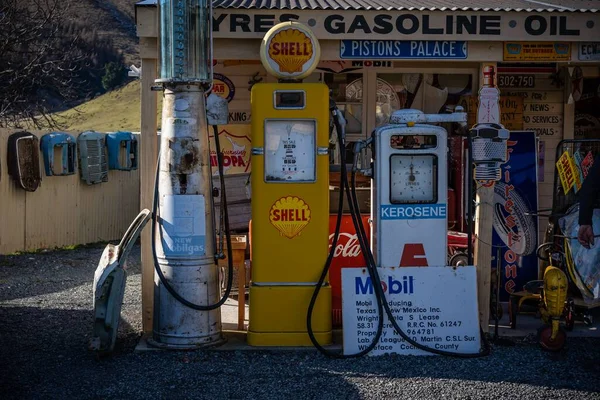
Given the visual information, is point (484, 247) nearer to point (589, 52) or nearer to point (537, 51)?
point (537, 51)

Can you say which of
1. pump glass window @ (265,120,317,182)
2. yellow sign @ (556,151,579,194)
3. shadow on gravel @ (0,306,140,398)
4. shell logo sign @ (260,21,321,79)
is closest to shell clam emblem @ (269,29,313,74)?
shell logo sign @ (260,21,321,79)

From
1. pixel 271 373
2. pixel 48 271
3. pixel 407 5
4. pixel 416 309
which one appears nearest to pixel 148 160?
pixel 271 373

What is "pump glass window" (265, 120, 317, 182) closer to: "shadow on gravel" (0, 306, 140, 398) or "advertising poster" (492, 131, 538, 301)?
"shadow on gravel" (0, 306, 140, 398)

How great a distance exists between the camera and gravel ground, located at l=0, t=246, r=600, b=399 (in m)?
6.34

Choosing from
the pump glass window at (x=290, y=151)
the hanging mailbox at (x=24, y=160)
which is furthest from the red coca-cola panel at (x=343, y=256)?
the hanging mailbox at (x=24, y=160)

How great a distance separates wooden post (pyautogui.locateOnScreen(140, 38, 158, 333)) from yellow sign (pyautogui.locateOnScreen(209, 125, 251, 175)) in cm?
296

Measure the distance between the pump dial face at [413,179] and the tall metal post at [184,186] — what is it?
5.35 ft

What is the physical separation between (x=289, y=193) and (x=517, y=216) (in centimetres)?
311

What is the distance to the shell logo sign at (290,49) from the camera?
7453 millimetres

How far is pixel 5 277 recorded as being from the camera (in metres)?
12.6

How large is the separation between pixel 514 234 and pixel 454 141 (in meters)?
1.24

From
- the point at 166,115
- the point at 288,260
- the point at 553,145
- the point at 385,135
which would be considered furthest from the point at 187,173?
the point at 553,145

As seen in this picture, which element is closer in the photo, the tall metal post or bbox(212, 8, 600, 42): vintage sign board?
the tall metal post

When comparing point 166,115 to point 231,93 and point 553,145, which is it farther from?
point 553,145
